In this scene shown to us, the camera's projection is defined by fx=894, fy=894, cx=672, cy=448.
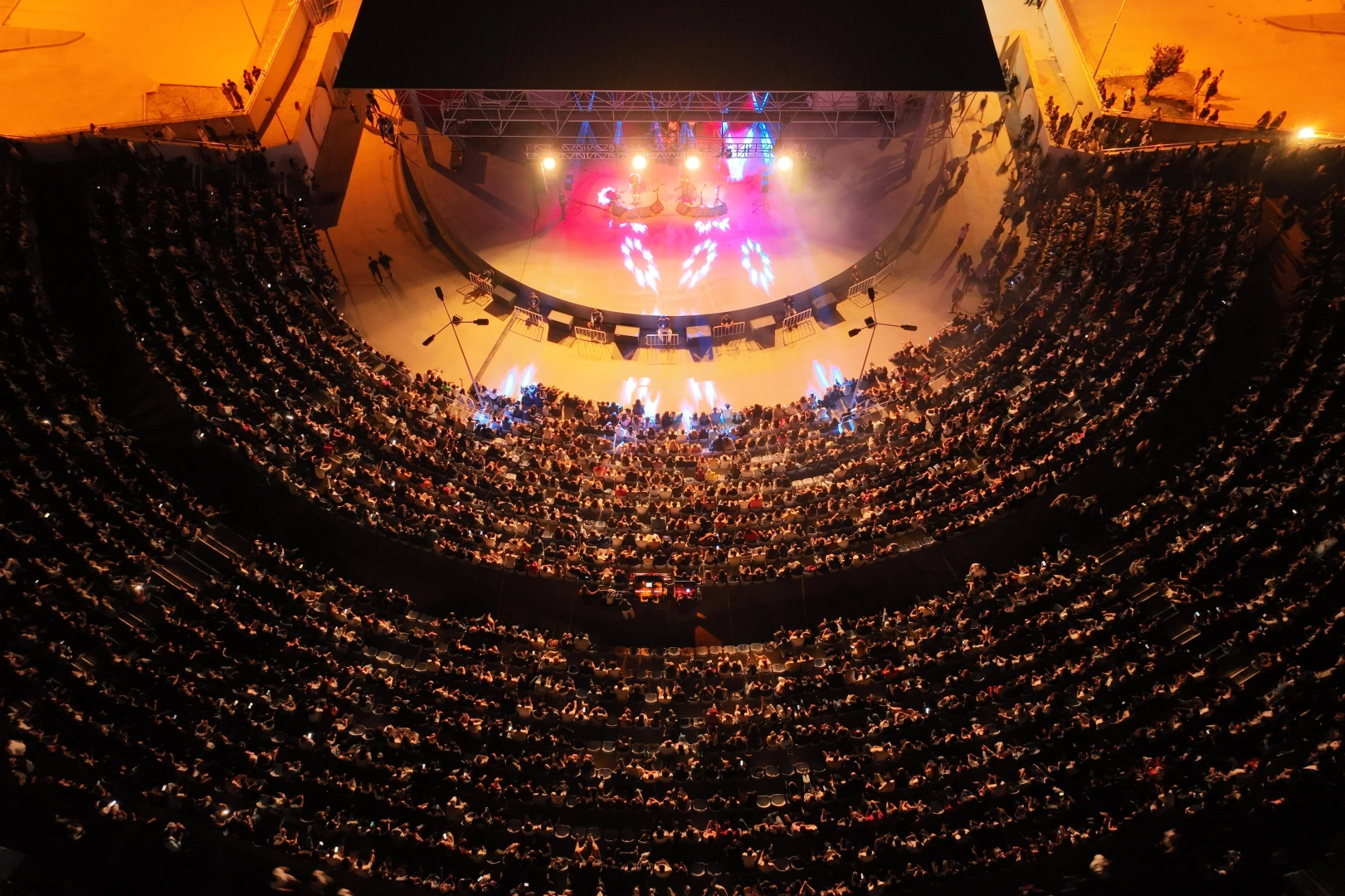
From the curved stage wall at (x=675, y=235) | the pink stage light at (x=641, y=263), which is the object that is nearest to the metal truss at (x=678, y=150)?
the curved stage wall at (x=675, y=235)

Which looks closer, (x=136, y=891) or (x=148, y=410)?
(x=136, y=891)

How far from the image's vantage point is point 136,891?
21781 mm

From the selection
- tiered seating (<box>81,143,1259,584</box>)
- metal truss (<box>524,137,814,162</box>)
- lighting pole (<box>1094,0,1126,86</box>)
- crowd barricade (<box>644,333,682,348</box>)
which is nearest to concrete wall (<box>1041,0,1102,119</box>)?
lighting pole (<box>1094,0,1126,86</box>)

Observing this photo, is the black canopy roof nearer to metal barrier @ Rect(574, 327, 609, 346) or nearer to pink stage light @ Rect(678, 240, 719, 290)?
pink stage light @ Rect(678, 240, 719, 290)

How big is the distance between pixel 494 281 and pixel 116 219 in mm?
14933

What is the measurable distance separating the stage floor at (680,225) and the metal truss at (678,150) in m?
0.57

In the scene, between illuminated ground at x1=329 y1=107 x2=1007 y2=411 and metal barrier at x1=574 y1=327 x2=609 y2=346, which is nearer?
illuminated ground at x1=329 y1=107 x2=1007 y2=411

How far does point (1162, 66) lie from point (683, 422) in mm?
26389

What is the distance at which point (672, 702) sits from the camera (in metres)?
26.5

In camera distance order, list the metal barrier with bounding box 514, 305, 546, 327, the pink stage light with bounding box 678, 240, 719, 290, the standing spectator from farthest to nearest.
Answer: the pink stage light with bounding box 678, 240, 719, 290 < the metal barrier with bounding box 514, 305, 546, 327 < the standing spectator

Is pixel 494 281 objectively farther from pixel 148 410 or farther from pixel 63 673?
pixel 63 673

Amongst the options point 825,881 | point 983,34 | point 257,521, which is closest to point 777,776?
point 825,881

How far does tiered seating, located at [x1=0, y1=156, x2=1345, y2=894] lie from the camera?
913 inches

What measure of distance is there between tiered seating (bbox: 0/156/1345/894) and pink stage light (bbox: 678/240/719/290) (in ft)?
64.3
